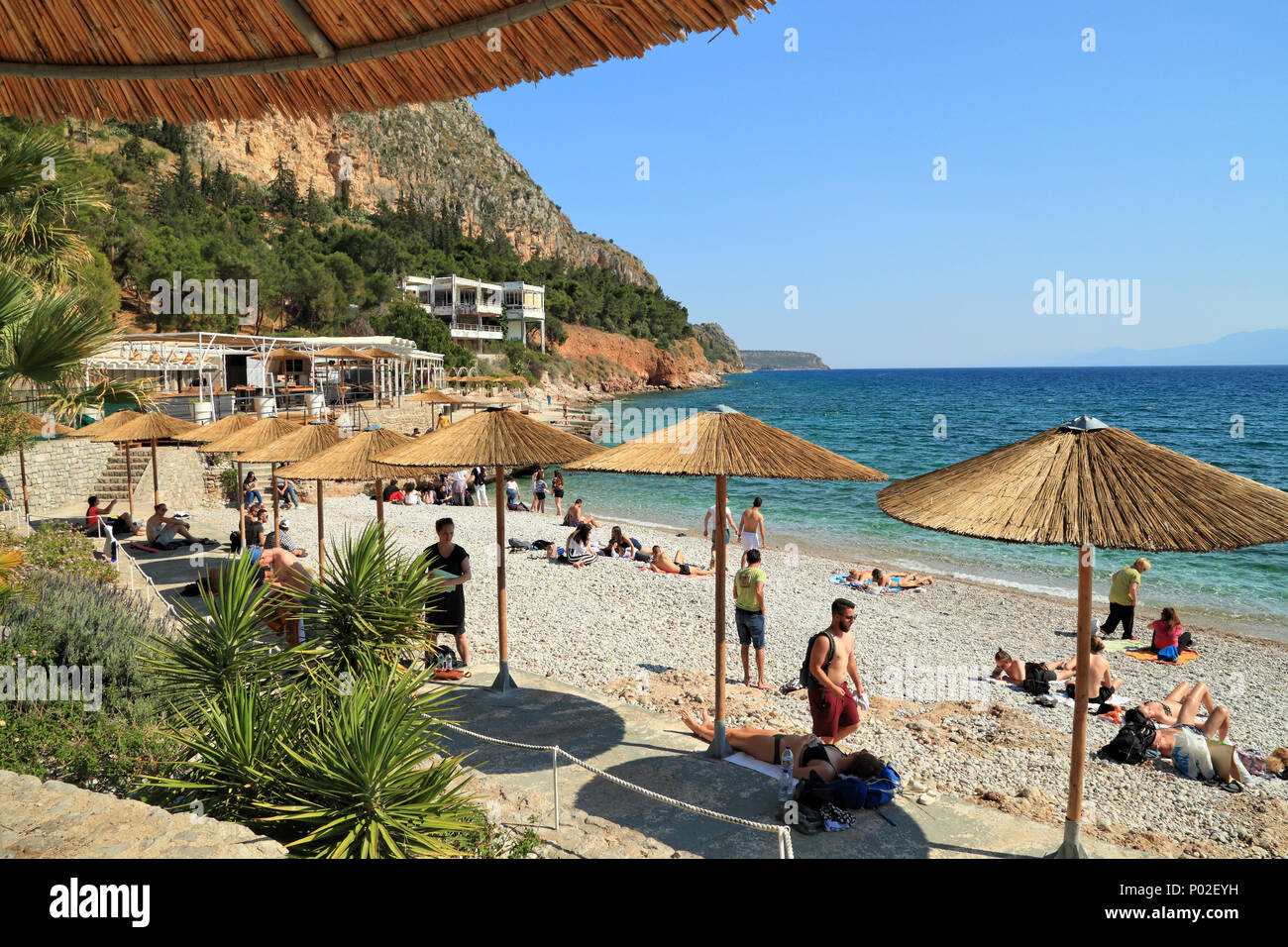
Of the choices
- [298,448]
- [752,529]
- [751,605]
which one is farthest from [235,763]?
[752,529]

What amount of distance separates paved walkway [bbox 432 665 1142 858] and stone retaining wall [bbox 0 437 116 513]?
16427 mm

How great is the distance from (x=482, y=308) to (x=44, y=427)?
62.2m

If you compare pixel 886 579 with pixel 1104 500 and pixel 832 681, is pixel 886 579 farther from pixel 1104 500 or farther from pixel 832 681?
pixel 1104 500

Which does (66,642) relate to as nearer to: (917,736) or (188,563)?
(917,736)

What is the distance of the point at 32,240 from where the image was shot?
7.60 metres

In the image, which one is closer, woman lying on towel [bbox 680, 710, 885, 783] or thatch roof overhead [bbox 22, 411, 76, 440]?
woman lying on towel [bbox 680, 710, 885, 783]

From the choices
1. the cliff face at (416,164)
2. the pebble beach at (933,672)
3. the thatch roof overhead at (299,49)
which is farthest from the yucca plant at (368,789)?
the cliff face at (416,164)

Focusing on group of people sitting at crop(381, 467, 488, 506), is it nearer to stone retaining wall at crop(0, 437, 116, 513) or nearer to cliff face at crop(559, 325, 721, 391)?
stone retaining wall at crop(0, 437, 116, 513)

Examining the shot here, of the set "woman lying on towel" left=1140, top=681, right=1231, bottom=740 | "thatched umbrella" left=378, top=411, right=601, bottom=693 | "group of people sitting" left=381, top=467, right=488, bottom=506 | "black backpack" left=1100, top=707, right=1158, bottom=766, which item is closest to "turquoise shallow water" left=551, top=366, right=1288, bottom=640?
"group of people sitting" left=381, top=467, right=488, bottom=506

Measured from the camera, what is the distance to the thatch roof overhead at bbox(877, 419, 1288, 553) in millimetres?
3852

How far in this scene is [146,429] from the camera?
13.8 meters

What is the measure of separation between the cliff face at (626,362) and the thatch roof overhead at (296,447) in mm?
84301

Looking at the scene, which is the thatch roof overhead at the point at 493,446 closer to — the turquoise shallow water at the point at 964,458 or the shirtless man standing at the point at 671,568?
the shirtless man standing at the point at 671,568
